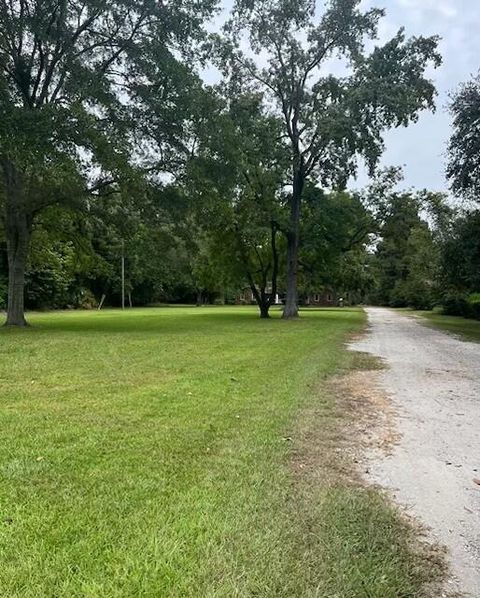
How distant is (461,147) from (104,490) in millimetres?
19158

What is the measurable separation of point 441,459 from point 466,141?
676 inches

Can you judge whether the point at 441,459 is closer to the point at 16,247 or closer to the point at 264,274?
the point at 16,247

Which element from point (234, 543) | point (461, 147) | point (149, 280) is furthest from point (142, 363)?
point (149, 280)

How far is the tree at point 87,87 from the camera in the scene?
14.6 meters

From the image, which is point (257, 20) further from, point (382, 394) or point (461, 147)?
point (382, 394)

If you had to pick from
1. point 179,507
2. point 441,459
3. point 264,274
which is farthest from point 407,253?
point 179,507

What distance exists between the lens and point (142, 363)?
Result: 29.9 ft

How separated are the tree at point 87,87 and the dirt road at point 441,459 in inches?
419

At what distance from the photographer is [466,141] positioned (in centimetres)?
1825

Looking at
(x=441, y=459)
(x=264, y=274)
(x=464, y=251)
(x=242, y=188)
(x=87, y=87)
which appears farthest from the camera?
(x=264, y=274)

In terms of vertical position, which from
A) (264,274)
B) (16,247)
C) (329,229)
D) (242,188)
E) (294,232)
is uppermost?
(242,188)

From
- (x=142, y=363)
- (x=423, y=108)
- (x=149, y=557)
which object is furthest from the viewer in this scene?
(x=423, y=108)

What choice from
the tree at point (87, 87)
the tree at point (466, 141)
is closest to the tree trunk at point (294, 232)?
the tree at point (466, 141)

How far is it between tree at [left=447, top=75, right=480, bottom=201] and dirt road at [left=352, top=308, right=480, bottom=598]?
39.8 ft
